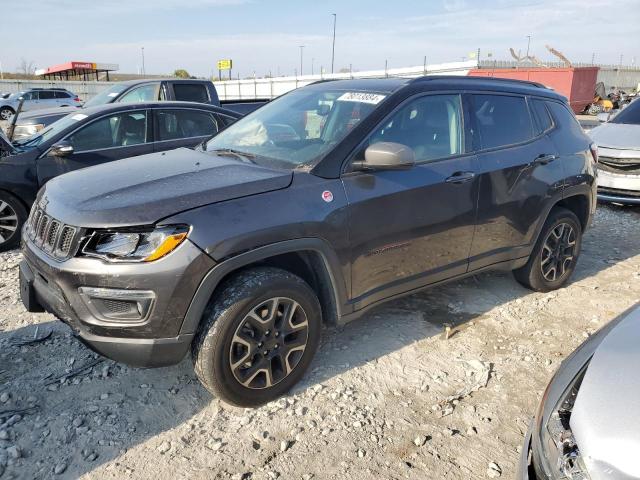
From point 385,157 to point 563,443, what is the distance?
69.7 inches

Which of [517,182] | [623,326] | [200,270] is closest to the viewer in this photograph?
[623,326]

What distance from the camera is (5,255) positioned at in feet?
17.6

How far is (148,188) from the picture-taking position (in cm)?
281

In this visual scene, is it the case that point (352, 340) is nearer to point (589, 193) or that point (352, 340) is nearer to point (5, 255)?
point (589, 193)

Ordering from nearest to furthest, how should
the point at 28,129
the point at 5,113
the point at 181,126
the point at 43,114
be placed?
1. the point at 181,126
2. the point at 28,129
3. the point at 43,114
4. the point at 5,113

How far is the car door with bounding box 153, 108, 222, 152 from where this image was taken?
638cm

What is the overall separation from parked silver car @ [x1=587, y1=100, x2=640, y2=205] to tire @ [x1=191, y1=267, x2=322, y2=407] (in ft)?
20.0

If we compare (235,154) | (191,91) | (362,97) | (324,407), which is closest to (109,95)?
(191,91)

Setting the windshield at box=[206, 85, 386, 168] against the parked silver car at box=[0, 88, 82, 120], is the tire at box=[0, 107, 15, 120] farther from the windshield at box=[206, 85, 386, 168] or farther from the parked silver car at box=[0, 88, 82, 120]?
the windshield at box=[206, 85, 386, 168]

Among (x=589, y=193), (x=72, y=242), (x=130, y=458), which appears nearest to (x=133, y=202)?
(x=72, y=242)

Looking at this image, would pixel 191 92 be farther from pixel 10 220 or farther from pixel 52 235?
pixel 52 235

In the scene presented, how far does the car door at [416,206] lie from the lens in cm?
316

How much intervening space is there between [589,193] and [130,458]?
424 cm

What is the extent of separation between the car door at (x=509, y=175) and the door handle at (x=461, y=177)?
12 centimetres
